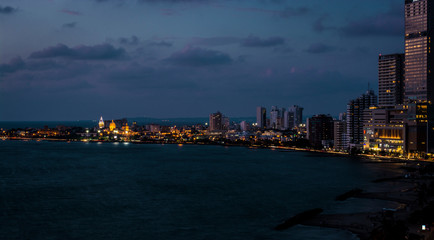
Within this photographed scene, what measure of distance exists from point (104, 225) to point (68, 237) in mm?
1731

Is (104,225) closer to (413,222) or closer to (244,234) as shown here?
(244,234)

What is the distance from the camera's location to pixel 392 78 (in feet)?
196

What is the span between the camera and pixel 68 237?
1513 cm

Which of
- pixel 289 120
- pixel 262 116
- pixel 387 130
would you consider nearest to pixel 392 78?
pixel 387 130

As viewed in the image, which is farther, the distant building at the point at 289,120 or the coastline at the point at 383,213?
the distant building at the point at 289,120

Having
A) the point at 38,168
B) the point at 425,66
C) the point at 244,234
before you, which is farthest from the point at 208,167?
the point at 425,66

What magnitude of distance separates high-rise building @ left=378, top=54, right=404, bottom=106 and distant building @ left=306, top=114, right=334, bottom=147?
9.44m

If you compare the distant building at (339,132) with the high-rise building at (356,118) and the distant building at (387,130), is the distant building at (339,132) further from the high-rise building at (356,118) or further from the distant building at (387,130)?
the distant building at (387,130)

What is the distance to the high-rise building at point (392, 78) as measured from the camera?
59.2 meters

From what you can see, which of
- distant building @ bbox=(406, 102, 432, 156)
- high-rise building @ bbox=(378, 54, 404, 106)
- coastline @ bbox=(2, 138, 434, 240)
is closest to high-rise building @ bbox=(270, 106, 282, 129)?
high-rise building @ bbox=(378, 54, 404, 106)

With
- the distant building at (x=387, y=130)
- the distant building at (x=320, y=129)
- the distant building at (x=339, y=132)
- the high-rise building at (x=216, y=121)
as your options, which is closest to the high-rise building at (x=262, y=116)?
the high-rise building at (x=216, y=121)

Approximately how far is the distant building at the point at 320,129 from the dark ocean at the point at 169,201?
33.0 m

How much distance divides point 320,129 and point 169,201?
4939cm

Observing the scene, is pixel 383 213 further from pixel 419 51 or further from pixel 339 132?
pixel 339 132
